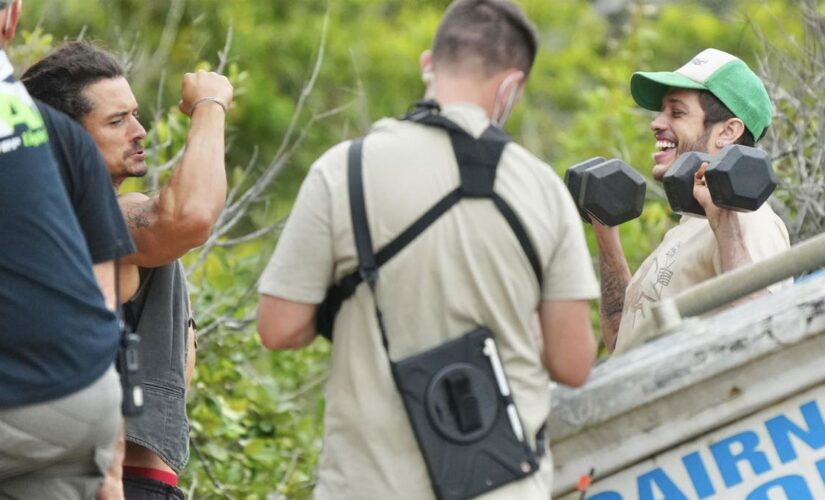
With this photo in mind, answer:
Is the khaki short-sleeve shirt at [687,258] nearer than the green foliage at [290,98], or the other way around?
the khaki short-sleeve shirt at [687,258]

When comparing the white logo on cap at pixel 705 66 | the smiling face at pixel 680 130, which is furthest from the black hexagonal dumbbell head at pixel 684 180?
the white logo on cap at pixel 705 66

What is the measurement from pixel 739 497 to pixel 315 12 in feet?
53.3

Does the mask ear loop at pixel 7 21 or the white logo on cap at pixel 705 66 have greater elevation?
the mask ear loop at pixel 7 21

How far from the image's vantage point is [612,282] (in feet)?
19.7

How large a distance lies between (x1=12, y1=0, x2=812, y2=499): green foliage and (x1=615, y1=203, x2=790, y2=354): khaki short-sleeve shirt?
2277mm

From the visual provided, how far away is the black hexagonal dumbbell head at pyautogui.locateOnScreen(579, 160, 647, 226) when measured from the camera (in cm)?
539

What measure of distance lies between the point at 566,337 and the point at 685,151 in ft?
6.12

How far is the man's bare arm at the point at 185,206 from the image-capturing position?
472cm

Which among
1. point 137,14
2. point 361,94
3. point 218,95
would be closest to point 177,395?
point 218,95

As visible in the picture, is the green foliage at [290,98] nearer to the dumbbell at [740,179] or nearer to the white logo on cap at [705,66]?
the white logo on cap at [705,66]

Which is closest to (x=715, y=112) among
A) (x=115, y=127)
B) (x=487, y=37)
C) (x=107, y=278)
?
(x=487, y=37)

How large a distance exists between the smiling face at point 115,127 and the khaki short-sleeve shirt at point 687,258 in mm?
1475

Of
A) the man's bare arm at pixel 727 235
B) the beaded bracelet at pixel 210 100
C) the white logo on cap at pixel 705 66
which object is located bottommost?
the man's bare arm at pixel 727 235

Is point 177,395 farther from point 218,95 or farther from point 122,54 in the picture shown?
point 122,54
